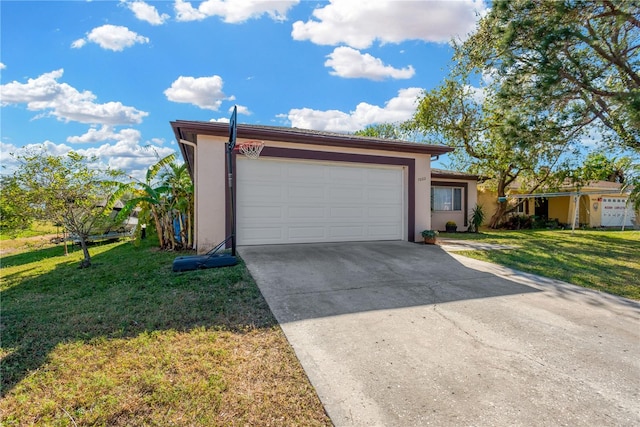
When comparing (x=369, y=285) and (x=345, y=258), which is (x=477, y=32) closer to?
(x=345, y=258)

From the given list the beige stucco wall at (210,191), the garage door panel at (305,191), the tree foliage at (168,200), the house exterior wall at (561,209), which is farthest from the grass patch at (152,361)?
the house exterior wall at (561,209)

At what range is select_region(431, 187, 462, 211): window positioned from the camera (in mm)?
16984

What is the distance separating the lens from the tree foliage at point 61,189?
715cm

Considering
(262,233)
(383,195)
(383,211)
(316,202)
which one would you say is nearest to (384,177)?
(383,195)

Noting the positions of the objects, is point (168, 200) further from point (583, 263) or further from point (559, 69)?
point (559, 69)

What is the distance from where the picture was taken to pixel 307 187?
9.20m

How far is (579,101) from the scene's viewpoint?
10766 millimetres

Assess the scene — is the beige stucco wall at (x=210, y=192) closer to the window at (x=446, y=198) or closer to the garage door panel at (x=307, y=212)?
the garage door panel at (x=307, y=212)

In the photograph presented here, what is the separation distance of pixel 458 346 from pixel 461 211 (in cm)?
1544

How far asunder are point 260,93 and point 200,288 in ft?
36.2

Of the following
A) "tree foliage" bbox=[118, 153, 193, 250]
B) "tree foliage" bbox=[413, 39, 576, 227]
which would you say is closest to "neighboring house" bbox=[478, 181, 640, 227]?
"tree foliage" bbox=[413, 39, 576, 227]

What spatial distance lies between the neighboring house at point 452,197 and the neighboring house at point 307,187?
6.58 m

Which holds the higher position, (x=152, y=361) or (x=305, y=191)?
(x=305, y=191)

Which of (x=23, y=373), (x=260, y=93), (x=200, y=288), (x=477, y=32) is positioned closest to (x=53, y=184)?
(x=200, y=288)
